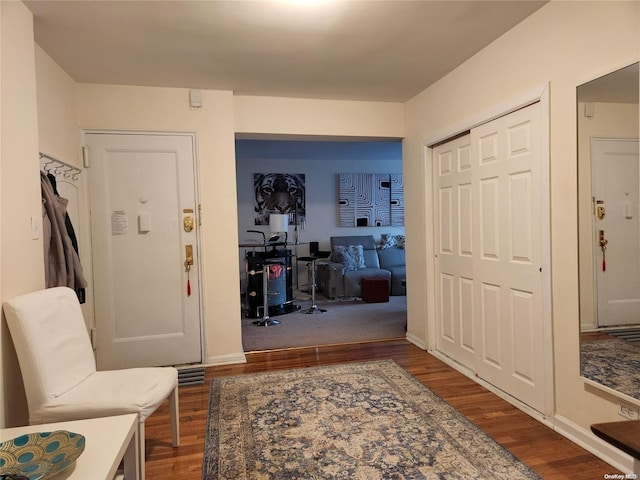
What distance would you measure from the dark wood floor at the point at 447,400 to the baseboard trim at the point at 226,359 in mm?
79

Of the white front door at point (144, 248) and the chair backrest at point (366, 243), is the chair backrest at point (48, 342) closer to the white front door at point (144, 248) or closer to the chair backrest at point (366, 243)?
the white front door at point (144, 248)

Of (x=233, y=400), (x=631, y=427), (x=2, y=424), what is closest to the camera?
(x=631, y=427)

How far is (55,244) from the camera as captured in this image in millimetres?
2338

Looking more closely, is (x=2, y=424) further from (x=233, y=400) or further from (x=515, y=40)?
(x=515, y=40)

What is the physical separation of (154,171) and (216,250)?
0.86 m

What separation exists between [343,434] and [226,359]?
5.28 feet

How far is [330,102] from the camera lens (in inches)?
150

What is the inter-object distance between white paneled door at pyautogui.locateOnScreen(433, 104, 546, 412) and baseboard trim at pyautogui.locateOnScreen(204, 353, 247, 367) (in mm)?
1851

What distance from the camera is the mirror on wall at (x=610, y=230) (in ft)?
5.84

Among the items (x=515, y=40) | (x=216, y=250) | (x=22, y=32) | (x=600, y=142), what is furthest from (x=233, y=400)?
(x=515, y=40)

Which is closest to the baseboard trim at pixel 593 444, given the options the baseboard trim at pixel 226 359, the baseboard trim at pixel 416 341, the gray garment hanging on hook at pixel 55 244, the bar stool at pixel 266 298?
the baseboard trim at pixel 416 341

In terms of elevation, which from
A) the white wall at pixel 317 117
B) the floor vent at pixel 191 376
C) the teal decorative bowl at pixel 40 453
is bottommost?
the floor vent at pixel 191 376

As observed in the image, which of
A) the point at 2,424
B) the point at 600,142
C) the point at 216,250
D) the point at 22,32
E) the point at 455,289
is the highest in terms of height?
the point at 22,32

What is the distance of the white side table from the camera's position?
1.23 metres
